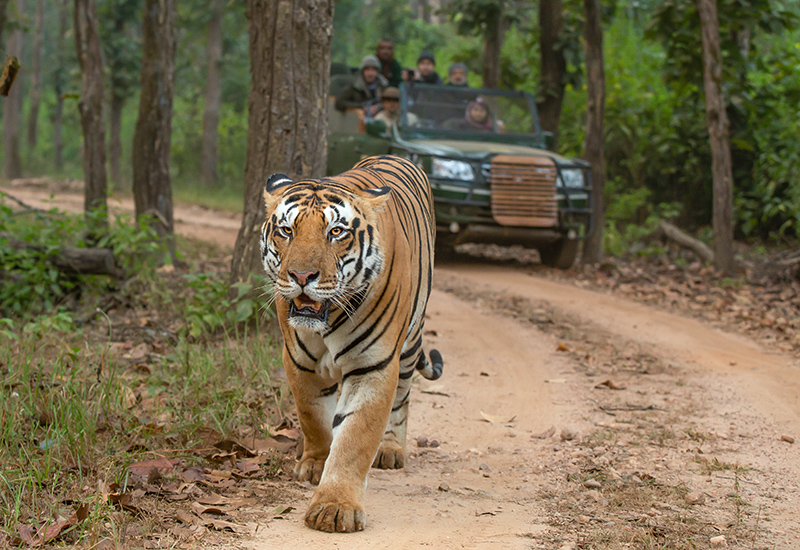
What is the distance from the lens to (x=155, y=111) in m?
8.88

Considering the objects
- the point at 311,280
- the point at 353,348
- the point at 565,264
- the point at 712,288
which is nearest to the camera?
the point at 311,280

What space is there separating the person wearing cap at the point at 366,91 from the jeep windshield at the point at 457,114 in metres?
0.72

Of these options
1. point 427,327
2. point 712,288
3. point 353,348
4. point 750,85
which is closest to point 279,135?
point 427,327

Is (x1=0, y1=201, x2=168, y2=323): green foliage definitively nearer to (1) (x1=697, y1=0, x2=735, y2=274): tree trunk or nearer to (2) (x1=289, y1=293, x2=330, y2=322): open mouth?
(2) (x1=289, y1=293, x2=330, y2=322): open mouth

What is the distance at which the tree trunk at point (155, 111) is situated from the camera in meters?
8.83

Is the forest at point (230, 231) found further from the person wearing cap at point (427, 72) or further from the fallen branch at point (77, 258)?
the person wearing cap at point (427, 72)

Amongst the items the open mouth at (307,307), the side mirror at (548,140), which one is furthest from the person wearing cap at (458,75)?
the open mouth at (307,307)

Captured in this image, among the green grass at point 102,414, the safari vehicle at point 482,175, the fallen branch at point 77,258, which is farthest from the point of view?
the safari vehicle at point 482,175

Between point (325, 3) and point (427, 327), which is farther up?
point (325, 3)

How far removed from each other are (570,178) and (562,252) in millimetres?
1000

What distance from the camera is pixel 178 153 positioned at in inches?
943

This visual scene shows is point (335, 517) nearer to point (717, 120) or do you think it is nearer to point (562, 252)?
point (562, 252)

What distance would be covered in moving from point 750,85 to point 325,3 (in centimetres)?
840

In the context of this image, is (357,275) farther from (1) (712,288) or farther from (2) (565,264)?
(2) (565,264)
